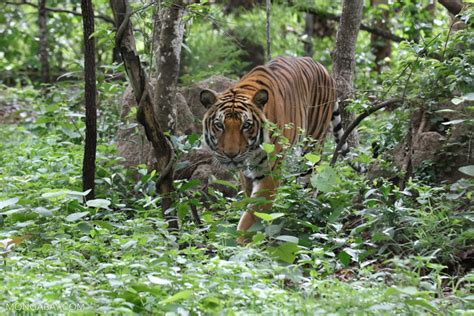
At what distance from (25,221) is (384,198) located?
2.51 metres

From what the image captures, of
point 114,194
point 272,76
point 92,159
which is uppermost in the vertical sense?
point 272,76

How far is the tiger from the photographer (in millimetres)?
6379

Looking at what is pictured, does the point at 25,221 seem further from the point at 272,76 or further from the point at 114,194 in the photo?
the point at 272,76

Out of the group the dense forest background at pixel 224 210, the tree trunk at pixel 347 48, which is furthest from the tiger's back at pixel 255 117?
the tree trunk at pixel 347 48

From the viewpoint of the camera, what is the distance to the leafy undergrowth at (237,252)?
3.58m

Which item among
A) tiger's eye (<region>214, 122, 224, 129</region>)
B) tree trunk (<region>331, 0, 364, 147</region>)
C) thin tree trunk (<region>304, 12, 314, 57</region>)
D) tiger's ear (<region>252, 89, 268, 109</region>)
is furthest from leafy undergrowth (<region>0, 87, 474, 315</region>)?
thin tree trunk (<region>304, 12, 314, 57</region>)

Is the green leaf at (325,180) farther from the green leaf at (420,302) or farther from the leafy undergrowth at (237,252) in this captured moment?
the green leaf at (420,302)

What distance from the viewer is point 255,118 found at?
6508 millimetres

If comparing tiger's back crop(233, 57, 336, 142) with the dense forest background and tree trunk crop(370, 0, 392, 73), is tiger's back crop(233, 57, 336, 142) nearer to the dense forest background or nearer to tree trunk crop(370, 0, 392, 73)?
the dense forest background

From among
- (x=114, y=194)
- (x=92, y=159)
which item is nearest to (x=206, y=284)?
(x=92, y=159)

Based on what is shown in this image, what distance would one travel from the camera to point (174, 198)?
18.8 feet

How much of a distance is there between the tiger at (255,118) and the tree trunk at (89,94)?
1113 millimetres

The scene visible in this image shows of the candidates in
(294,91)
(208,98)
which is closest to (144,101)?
(208,98)

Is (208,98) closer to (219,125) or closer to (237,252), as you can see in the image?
(219,125)
